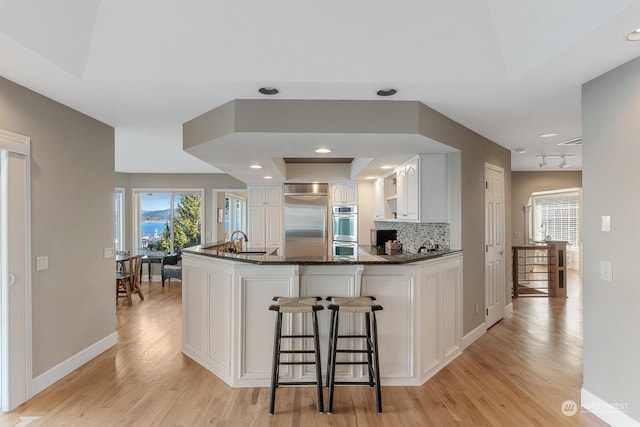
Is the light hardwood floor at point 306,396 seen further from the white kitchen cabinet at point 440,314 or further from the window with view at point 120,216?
the window with view at point 120,216

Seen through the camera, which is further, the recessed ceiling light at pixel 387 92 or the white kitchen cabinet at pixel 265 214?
the white kitchen cabinet at pixel 265 214

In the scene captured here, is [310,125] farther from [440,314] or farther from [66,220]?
[66,220]

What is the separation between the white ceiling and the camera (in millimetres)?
2131

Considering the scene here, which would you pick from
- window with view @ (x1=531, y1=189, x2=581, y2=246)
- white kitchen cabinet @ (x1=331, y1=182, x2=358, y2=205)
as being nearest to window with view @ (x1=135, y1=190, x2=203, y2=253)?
white kitchen cabinet @ (x1=331, y1=182, x2=358, y2=205)

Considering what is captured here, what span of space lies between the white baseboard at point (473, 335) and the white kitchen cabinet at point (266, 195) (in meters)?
4.37

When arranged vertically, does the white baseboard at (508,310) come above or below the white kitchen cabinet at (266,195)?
below

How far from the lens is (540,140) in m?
4.60

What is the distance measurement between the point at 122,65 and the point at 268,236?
5.08 meters

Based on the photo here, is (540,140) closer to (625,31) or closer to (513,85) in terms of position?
(513,85)

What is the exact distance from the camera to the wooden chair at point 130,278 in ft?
19.1

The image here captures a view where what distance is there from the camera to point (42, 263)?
2967 millimetres

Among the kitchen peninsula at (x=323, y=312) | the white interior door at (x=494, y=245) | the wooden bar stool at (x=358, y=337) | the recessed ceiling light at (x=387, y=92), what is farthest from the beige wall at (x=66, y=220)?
the white interior door at (x=494, y=245)

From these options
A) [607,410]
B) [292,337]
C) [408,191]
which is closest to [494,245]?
[408,191]

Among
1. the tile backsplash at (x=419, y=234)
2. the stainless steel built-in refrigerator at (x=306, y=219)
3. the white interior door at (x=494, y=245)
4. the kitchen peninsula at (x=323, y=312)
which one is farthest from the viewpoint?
the stainless steel built-in refrigerator at (x=306, y=219)
